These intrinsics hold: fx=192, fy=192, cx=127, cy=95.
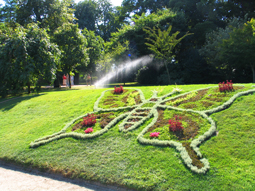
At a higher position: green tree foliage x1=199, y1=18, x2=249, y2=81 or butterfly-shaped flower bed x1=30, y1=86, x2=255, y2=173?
green tree foliage x1=199, y1=18, x2=249, y2=81

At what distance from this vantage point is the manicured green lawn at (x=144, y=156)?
170 inches

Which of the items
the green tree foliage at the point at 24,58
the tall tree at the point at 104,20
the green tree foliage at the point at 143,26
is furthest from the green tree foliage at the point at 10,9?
the tall tree at the point at 104,20

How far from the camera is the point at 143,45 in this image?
2695cm

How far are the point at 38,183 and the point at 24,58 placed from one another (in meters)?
11.8

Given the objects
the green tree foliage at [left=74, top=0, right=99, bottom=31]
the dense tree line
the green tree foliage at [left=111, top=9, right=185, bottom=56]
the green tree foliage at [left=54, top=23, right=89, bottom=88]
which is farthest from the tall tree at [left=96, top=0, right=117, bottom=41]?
the green tree foliage at [left=54, top=23, right=89, bottom=88]

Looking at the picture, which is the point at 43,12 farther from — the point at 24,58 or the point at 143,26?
the point at 143,26

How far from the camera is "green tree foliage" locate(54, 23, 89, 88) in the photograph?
892 inches

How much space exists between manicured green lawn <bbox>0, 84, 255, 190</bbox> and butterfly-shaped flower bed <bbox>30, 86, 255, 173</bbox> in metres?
0.20

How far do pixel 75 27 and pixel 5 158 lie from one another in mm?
19604

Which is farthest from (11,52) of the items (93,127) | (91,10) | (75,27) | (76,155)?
(91,10)

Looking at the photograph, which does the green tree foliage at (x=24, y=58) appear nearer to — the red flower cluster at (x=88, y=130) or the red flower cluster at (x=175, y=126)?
the red flower cluster at (x=88, y=130)

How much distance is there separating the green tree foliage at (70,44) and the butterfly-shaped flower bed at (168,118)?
47.6 feet

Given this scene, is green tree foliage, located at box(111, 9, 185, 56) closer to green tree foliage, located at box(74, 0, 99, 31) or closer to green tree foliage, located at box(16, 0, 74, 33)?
green tree foliage, located at box(16, 0, 74, 33)

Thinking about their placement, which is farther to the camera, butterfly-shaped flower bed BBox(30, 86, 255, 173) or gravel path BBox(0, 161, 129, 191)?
butterfly-shaped flower bed BBox(30, 86, 255, 173)
